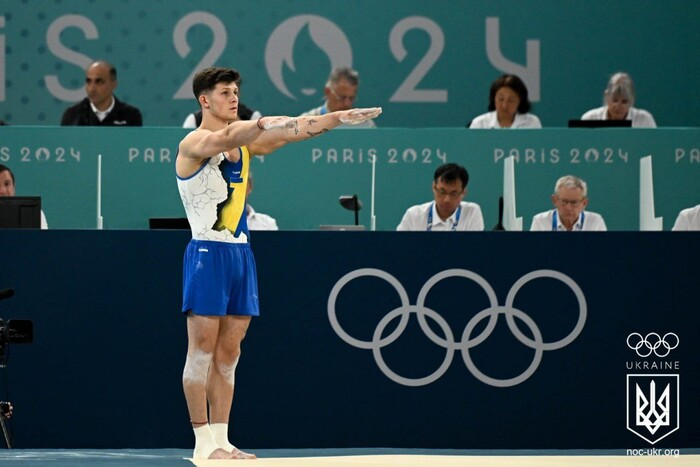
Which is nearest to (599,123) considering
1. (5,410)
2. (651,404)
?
(651,404)

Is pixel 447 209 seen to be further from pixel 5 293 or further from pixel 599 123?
pixel 5 293

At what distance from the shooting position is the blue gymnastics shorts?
21.4ft

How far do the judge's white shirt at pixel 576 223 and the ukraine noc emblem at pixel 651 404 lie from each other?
2.06 m

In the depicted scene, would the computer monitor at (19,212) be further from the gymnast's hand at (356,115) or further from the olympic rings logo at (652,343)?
the olympic rings logo at (652,343)

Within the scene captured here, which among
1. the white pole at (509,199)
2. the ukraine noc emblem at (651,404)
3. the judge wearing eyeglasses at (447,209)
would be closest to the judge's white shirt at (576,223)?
the white pole at (509,199)

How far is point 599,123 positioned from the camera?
10.8 metres

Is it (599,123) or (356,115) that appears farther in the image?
(599,123)

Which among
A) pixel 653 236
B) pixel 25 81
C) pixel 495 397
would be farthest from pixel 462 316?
pixel 25 81

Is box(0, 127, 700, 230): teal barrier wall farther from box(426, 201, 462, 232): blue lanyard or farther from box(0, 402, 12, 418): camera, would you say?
box(0, 402, 12, 418): camera

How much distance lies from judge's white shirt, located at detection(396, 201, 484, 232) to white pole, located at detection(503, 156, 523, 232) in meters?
0.21

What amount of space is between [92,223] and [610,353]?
4.31m

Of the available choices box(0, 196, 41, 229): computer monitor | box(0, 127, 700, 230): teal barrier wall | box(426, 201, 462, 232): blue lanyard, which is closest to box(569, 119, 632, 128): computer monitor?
box(0, 127, 700, 230): teal barrier wall

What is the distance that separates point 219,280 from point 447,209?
374 cm

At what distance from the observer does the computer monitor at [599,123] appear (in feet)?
35.3
